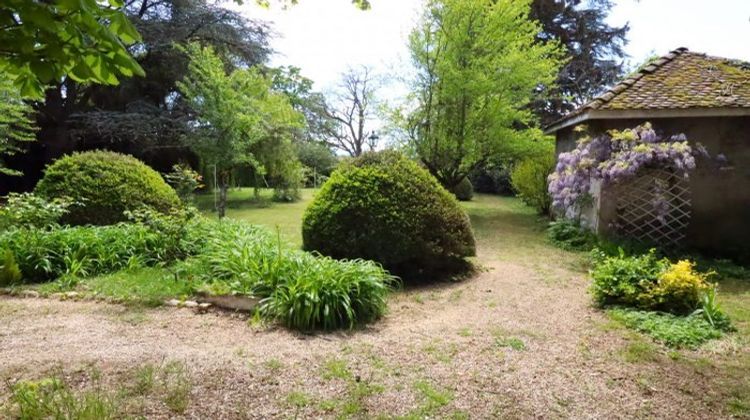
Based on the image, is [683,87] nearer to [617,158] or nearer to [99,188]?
[617,158]

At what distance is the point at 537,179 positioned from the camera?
43.2ft

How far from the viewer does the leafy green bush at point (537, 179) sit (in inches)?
507

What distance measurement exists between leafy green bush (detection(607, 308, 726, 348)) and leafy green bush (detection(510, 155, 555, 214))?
8.77 meters

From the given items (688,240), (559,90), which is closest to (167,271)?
(688,240)

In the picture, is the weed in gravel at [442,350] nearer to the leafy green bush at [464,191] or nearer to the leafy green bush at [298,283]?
the leafy green bush at [298,283]

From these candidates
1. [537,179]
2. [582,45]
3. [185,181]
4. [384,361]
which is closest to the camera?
[384,361]

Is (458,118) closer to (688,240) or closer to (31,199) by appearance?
(688,240)

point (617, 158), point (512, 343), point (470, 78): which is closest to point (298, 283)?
point (512, 343)

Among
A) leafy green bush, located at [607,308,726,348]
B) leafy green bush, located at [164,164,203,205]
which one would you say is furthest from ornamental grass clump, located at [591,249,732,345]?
leafy green bush, located at [164,164,203,205]

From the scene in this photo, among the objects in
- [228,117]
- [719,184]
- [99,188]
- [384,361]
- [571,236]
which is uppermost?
[228,117]

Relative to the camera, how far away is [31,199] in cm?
611

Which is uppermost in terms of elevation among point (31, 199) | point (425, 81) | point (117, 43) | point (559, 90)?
point (559, 90)

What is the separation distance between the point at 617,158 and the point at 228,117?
9.41 m

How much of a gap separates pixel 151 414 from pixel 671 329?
4.07 metres
